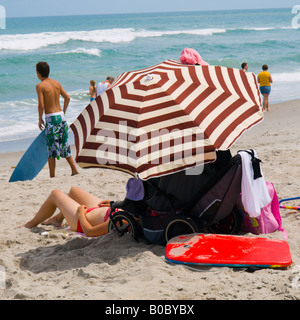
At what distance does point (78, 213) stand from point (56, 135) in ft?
8.34

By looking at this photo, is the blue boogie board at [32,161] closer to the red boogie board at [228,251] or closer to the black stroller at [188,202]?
the black stroller at [188,202]

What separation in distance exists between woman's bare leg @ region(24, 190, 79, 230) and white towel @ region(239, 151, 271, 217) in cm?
156

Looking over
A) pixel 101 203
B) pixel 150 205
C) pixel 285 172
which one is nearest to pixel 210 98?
pixel 150 205

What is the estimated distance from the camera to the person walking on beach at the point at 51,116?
629cm

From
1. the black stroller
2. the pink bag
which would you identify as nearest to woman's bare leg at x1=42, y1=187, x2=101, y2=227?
the black stroller

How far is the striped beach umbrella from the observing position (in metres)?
3.12

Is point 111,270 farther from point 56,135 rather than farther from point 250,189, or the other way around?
point 56,135

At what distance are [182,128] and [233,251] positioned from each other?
94cm

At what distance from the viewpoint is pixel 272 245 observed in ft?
10.8

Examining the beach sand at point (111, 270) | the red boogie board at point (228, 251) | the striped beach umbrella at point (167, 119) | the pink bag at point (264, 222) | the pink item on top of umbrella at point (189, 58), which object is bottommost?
the beach sand at point (111, 270)

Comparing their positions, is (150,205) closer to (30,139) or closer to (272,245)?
(272,245)

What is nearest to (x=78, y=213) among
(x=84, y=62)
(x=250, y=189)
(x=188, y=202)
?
(x=188, y=202)

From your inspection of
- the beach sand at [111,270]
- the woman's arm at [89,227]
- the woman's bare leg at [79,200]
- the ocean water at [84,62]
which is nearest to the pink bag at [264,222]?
the beach sand at [111,270]
